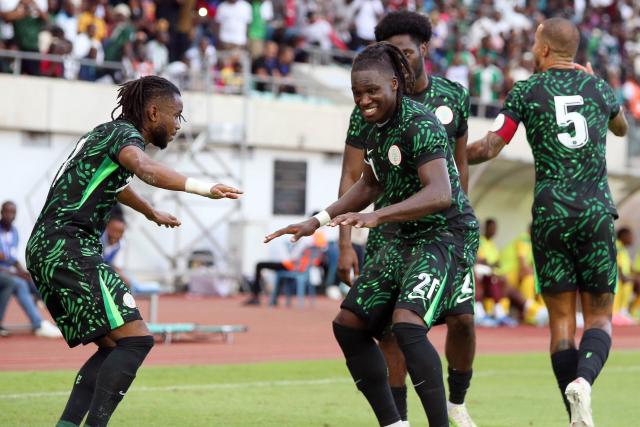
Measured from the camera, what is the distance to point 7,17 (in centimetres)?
2202

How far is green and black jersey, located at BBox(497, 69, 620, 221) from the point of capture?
7.38 metres

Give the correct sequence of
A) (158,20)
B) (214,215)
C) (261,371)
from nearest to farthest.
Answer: (261,371) → (158,20) → (214,215)

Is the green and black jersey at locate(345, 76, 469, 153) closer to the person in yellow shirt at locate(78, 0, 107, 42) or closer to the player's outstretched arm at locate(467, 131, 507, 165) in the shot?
the player's outstretched arm at locate(467, 131, 507, 165)

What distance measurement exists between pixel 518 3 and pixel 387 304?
1091 inches

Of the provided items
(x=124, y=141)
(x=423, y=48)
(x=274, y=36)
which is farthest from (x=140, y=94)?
(x=274, y=36)

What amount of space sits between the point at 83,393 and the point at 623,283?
1482 centimetres

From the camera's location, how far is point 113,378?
631 centimetres

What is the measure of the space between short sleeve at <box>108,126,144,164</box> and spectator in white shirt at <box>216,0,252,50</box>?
754 inches

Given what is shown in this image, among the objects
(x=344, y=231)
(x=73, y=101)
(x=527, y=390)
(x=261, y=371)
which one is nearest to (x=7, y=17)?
(x=73, y=101)

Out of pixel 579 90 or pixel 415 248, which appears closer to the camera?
pixel 415 248

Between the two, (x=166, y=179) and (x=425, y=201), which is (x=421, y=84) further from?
(x=166, y=179)

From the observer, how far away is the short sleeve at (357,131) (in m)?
7.62

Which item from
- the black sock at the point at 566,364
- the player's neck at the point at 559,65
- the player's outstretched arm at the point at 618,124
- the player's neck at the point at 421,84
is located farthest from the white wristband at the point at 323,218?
the player's outstretched arm at the point at 618,124

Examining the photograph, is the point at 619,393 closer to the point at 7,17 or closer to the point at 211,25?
the point at 7,17
